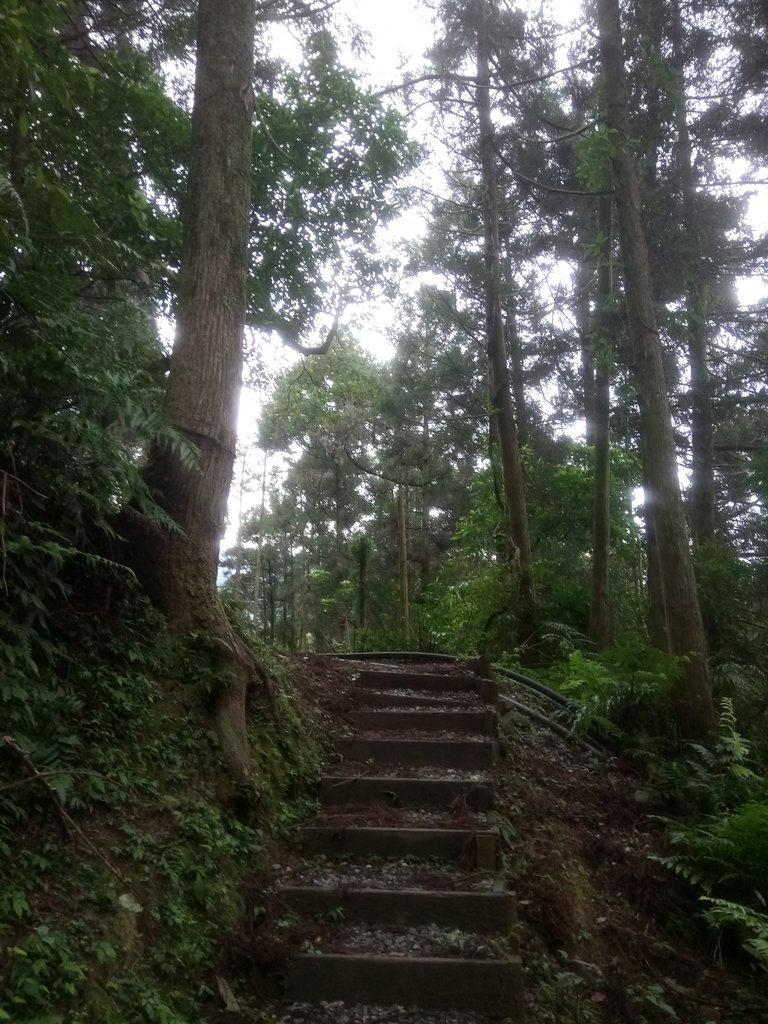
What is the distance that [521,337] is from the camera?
783 inches

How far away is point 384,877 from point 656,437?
556cm

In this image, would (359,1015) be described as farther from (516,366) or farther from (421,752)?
(516,366)

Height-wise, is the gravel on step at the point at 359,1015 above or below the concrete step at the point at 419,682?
below

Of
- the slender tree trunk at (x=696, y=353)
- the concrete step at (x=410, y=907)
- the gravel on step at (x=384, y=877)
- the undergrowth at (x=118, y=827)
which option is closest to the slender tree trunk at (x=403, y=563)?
the slender tree trunk at (x=696, y=353)

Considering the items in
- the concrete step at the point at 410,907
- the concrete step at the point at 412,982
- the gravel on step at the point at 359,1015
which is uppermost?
the concrete step at the point at 410,907

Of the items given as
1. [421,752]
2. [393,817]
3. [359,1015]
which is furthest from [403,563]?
[359,1015]

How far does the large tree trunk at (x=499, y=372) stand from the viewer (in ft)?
37.6

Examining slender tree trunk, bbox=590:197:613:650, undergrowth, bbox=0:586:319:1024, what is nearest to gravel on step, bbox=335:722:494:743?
undergrowth, bbox=0:586:319:1024

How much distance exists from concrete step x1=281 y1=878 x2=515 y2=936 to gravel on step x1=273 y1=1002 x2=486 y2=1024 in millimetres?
532

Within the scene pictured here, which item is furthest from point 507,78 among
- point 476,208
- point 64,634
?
point 64,634

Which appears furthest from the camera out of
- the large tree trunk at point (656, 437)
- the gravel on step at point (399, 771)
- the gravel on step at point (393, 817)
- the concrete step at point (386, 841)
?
the large tree trunk at point (656, 437)

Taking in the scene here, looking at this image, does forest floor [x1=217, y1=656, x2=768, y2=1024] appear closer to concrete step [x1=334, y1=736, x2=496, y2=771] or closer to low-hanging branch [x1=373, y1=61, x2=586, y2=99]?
concrete step [x1=334, y1=736, x2=496, y2=771]

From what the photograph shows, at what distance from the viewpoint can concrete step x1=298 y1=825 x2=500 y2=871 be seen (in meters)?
5.05

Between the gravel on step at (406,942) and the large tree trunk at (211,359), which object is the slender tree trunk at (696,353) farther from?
the gravel on step at (406,942)
